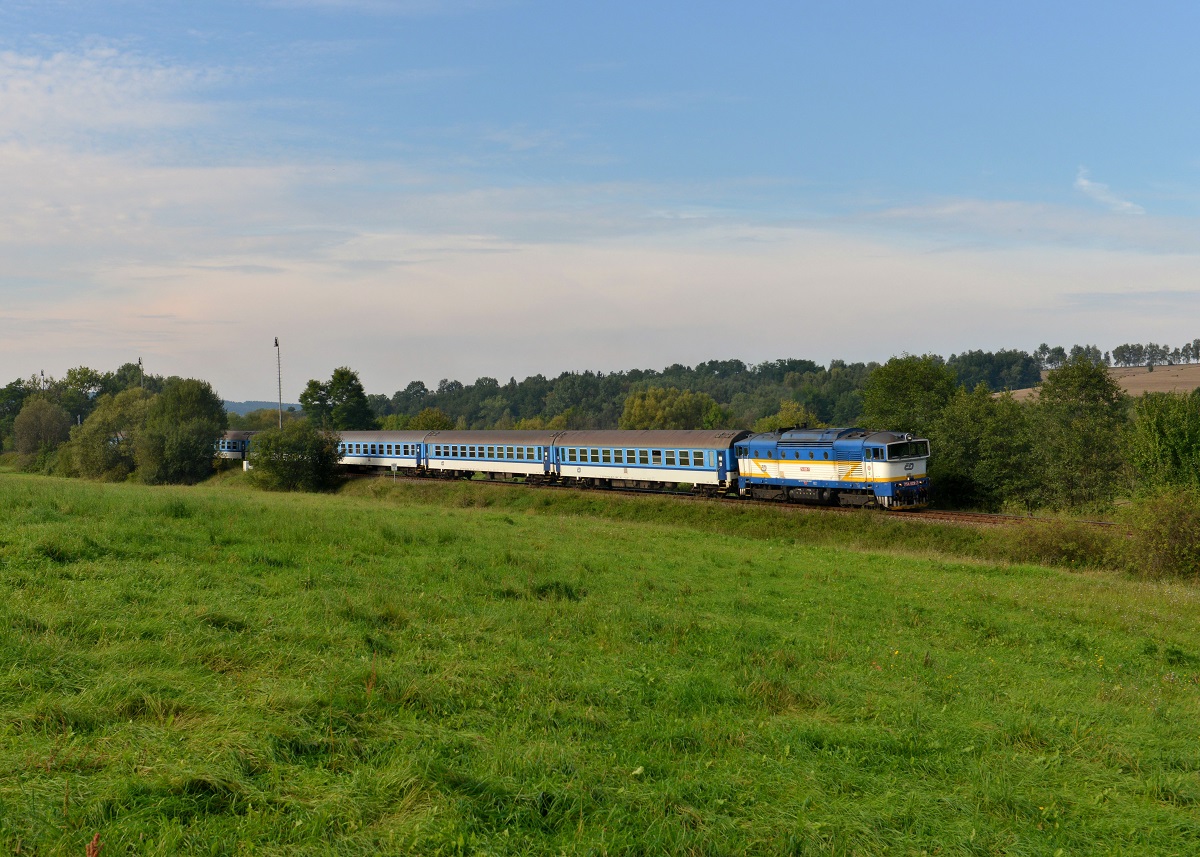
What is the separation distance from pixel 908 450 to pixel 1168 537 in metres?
11.5

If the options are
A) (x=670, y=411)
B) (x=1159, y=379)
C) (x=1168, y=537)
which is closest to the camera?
(x=1168, y=537)

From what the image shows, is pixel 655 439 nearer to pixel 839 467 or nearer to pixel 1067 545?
pixel 839 467

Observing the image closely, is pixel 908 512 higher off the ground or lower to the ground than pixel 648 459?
lower

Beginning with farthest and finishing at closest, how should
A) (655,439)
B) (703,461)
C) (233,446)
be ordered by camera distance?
1. (233,446)
2. (655,439)
3. (703,461)

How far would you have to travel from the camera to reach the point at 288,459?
58406 millimetres

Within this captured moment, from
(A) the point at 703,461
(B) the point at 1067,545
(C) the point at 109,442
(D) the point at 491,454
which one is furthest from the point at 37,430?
(B) the point at 1067,545

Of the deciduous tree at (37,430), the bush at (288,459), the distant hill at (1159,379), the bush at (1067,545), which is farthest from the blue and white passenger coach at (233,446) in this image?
the distant hill at (1159,379)

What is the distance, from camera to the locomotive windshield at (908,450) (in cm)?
3488

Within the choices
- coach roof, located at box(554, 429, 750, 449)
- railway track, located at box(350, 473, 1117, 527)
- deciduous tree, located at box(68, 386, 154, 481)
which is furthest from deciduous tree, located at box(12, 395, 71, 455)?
railway track, located at box(350, 473, 1117, 527)

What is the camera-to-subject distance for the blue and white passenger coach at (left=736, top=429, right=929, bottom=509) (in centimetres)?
3512

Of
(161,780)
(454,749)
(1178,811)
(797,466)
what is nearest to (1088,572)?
(797,466)

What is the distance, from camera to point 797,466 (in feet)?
125

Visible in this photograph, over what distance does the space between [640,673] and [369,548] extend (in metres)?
9.86

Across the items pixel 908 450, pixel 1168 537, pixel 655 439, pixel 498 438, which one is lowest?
pixel 1168 537
